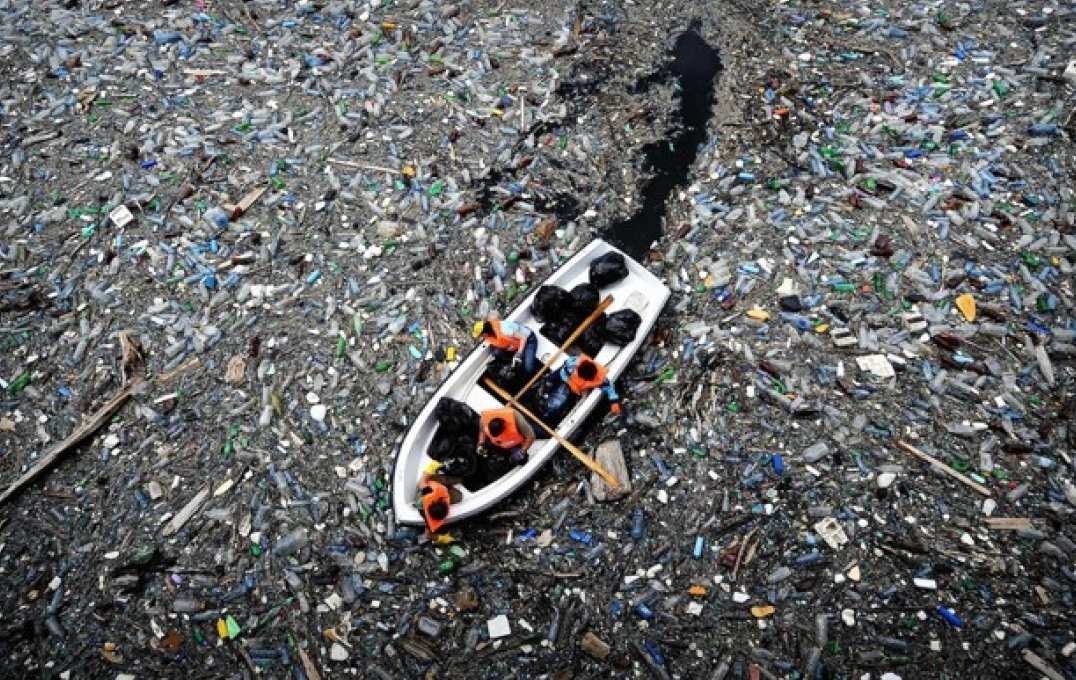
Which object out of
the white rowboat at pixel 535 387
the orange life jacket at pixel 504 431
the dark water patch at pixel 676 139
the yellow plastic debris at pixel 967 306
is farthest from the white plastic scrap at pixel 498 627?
the yellow plastic debris at pixel 967 306

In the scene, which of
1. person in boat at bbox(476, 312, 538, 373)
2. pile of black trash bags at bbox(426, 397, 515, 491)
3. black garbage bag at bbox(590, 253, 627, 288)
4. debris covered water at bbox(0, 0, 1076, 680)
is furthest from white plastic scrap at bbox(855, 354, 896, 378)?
pile of black trash bags at bbox(426, 397, 515, 491)

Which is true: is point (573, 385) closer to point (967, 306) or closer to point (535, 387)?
point (535, 387)

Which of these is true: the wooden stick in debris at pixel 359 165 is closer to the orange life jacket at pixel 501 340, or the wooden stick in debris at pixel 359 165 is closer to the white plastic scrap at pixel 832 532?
the orange life jacket at pixel 501 340

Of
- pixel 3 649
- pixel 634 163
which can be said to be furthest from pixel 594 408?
pixel 3 649

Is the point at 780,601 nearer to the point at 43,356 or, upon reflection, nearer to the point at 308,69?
the point at 43,356

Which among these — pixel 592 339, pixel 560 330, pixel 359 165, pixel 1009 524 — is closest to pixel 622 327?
pixel 592 339

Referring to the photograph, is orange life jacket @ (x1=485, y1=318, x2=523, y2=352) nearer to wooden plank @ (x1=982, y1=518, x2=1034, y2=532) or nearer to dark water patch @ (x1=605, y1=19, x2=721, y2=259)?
dark water patch @ (x1=605, y1=19, x2=721, y2=259)
